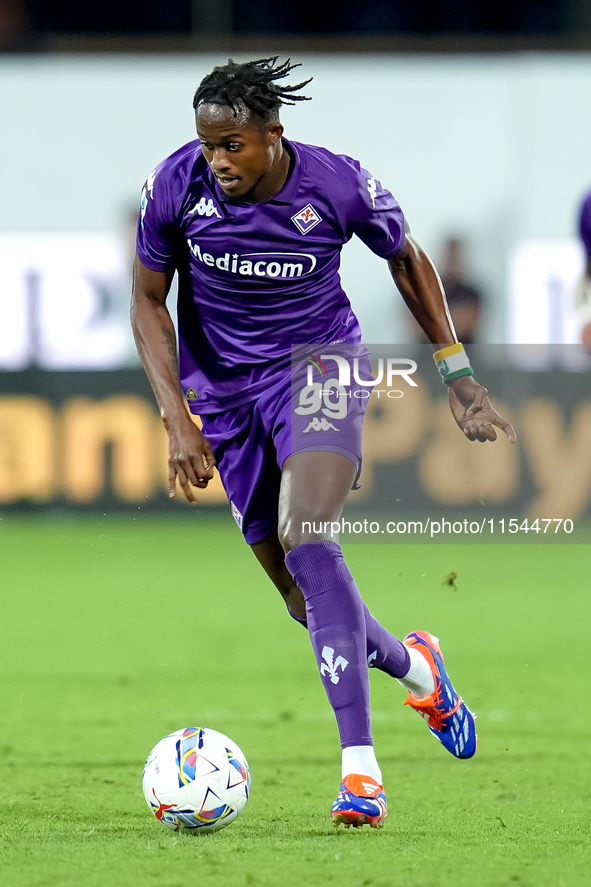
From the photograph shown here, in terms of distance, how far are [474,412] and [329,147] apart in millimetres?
8605

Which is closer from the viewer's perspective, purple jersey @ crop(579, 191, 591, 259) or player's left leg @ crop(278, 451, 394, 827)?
player's left leg @ crop(278, 451, 394, 827)

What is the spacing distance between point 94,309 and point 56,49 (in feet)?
8.36

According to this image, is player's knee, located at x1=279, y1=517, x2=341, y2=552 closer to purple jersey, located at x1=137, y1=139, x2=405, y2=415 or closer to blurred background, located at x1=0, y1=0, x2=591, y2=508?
purple jersey, located at x1=137, y1=139, x2=405, y2=415

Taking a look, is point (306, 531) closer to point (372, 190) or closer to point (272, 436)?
point (272, 436)

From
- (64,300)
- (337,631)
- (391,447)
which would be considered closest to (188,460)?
(337,631)

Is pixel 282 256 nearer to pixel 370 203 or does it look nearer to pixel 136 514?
pixel 370 203

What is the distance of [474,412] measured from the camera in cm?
411

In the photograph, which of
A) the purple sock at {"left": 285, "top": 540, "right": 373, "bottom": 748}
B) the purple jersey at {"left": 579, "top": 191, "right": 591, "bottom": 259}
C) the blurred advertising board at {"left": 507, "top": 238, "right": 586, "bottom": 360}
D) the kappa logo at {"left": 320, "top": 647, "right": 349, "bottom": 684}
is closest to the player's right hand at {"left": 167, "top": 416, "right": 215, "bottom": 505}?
the purple sock at {"left": 285, "top": 540, "right": 373, "bottom": 748}

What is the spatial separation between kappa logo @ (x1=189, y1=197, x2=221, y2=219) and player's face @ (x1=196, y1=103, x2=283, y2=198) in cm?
13

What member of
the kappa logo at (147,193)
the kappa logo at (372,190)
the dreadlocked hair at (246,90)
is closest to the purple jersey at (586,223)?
the kappa logo at (372,190)

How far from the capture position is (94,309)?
12.4 meters

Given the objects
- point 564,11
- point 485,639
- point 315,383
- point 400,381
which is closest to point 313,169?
point 315,383

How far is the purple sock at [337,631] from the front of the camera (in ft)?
11.6

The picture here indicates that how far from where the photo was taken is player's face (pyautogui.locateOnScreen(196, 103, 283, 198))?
12.1 feet
